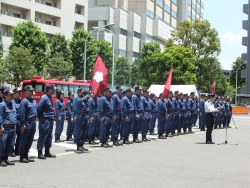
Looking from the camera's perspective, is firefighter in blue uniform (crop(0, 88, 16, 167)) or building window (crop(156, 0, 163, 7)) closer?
firefighter in blue uniform (crop(0, 88, 16, 167))

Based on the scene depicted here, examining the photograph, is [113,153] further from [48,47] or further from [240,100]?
[240,100]

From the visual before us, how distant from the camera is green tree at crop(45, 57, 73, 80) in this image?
49156 millimetres

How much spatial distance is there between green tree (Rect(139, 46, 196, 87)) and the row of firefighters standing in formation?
36411mm

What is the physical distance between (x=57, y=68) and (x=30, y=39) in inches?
159

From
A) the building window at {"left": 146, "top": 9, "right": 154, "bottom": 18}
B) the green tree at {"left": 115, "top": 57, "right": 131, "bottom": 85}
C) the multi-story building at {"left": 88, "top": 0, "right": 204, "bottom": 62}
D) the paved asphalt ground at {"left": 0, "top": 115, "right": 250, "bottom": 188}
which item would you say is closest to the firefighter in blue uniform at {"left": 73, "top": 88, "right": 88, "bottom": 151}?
the paved asphalt ground at {"left": 0, "top": 115, "right": 250, "bottom": 188}

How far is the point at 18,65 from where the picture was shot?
143 feet

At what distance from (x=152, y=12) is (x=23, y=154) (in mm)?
83936

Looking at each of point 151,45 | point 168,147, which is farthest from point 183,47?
point 168,147

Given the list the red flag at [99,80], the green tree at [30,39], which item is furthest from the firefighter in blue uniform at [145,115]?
the green tree at [30,39]

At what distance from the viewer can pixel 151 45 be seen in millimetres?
74562

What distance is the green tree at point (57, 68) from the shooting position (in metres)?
49.2

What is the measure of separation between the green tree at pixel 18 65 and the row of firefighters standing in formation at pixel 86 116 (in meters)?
20.9

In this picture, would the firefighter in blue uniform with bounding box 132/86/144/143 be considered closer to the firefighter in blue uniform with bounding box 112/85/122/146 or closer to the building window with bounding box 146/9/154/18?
the firefighter in blue uniform with bounding box 112/85/122/146

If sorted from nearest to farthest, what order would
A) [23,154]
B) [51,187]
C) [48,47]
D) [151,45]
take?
[51,187] < [23,154] < [48,47] < [151,45]
